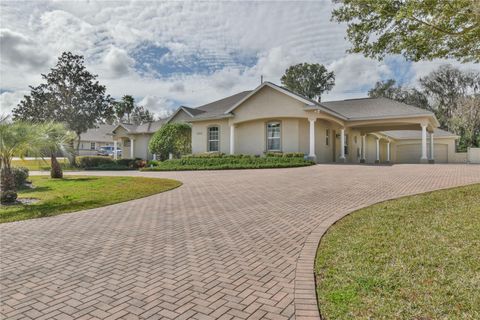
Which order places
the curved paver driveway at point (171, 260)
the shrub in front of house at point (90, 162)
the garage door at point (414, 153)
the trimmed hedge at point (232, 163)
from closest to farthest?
the curved paver driveway at point (171, 260), the trimmed hedge at point (232, 163), the shrub in front of house at point (90, 162), the garage door at point (414, 153)

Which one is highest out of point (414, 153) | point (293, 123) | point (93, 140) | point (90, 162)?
point (93, 140)

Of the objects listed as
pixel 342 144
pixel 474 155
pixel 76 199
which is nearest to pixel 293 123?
pixel 342 144

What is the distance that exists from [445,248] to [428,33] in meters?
6.32

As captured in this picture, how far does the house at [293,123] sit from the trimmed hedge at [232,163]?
236 centimetres

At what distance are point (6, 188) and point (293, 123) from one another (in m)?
17.2

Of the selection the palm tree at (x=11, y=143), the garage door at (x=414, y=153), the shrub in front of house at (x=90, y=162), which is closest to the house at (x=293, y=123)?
the garage door at (x=414, y=153)

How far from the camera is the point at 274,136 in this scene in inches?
920

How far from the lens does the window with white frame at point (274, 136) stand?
23172 millimetres

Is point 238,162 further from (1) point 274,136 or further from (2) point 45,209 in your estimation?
(2) point 45,209

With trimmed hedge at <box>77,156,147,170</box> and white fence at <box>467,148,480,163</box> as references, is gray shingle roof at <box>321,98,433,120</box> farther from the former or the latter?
trimmed hedge at <box>77,156,147,170</box>

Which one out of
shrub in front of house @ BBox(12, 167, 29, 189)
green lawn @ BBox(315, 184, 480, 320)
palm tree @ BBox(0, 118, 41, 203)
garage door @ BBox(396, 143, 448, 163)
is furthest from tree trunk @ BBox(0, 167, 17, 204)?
garage door @ BBox(396, 143, 448, 163)

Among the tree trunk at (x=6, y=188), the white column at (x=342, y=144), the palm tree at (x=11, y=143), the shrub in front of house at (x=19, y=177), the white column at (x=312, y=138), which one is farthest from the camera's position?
the white column at (x=342, y=144)

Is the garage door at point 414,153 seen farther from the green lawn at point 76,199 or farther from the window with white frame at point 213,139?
the green lawn at point 76,199

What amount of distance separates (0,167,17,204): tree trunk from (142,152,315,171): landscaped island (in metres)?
11.7
